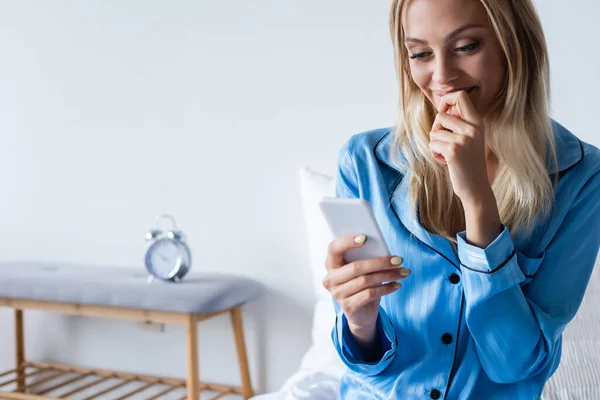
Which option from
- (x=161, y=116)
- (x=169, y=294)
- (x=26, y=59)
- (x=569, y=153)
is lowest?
(x=169, y=294)

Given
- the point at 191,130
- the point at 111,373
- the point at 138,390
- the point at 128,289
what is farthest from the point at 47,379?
the point at 191,130

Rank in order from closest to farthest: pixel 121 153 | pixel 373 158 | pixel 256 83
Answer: pixel 373 158, pixel 256 83, pixel 121 153

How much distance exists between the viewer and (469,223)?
3.30 ft

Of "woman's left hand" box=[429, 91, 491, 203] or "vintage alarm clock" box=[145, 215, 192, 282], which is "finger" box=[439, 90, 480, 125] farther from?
"vintage alarm clock" box=[145, 215, 192, 282]

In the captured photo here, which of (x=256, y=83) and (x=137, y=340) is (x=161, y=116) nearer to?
→ (x=256, y=83)

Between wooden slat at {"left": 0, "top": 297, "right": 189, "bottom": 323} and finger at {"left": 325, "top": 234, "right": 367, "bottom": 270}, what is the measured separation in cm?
112

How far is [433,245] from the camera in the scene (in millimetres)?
1114

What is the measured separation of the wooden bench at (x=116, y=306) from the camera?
2066 millimetres

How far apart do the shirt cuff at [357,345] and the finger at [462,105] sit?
307 mm

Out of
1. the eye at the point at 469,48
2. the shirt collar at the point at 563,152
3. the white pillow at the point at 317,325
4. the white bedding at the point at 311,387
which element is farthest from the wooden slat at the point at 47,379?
the eye at the point at 469,48

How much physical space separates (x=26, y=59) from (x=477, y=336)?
200 centimetres

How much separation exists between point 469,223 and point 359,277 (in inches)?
6.2

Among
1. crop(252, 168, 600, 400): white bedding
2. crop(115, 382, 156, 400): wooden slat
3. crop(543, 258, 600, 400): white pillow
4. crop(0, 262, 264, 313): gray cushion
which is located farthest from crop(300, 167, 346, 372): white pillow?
crop(115, 382, 156, 400): wooden slat

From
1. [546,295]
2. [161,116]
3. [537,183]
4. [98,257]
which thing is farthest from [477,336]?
[98,257]
